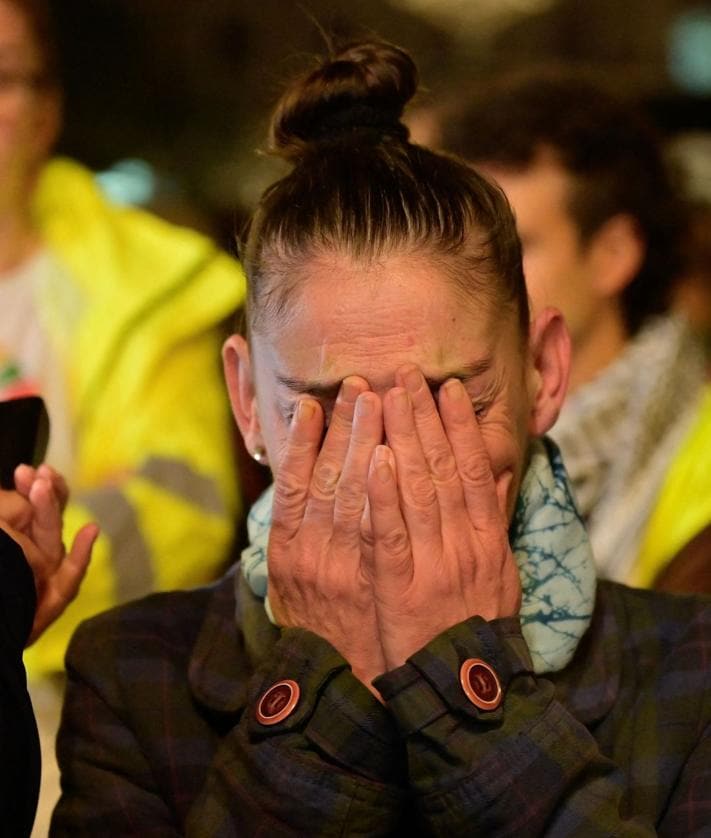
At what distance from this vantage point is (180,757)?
1.02 meters

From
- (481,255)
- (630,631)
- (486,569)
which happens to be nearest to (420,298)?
(481,255)

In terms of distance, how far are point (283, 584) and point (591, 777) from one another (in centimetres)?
24

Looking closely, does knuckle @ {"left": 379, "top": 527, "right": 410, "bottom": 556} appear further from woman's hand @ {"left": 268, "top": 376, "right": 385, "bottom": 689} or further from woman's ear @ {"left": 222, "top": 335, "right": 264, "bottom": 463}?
woman's ear @ {"left": 222, "top": 335, "right": 264, "bottom": 463}

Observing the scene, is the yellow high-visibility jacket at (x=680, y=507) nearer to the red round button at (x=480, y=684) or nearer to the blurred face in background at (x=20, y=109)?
the red round button at (x=480, y=684)

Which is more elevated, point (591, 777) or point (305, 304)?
point (305, 304)

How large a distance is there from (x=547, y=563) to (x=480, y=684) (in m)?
0.17

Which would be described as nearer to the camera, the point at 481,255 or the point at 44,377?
the point at 481,255

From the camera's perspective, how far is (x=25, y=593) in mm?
965

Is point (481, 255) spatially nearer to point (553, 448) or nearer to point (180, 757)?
point (553, 448)

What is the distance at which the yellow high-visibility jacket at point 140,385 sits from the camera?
1674 mm

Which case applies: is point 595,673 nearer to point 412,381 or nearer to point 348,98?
point 412,381

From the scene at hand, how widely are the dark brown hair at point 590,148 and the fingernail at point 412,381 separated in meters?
1.02

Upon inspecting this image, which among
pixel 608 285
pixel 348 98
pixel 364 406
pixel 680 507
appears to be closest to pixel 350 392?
pixel 364 406

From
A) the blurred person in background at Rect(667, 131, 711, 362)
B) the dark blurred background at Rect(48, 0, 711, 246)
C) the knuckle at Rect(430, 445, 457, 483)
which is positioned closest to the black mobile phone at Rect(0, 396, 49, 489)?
the knuckle at Rect(430, 445, 457, 483)
